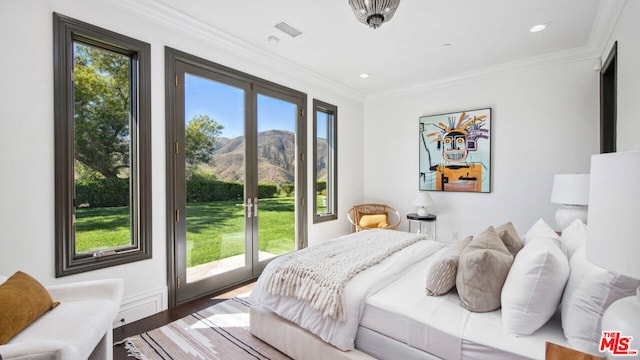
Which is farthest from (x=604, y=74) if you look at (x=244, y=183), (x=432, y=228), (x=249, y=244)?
(x=249, y=244)

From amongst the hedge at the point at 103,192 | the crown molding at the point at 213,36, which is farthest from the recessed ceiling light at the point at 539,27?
the hedge at the point at 103,192

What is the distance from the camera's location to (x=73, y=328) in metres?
1.45

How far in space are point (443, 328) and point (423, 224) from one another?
10.8ft

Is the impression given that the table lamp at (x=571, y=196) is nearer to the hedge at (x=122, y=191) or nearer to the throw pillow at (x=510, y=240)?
the throw pillow at (x=510, y=240)

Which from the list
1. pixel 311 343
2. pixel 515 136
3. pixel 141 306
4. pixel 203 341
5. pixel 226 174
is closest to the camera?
pixel 311 343

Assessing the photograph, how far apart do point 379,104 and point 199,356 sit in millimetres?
4506

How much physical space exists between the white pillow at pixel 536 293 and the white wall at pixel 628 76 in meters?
1.41

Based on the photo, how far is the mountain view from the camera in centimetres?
323

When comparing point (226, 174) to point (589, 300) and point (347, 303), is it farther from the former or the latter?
point (589, 300)

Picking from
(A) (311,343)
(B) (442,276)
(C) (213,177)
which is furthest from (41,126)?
→ (B) (442,276)

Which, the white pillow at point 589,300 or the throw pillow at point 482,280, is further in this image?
the throw pillow at point 482,280

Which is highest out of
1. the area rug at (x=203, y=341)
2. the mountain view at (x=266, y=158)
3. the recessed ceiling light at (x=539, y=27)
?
the recessed ceiling light at (x=539, y=27)

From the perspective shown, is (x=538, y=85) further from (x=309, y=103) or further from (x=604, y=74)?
(x=309, y=103)

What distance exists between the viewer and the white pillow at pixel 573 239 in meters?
1.60
